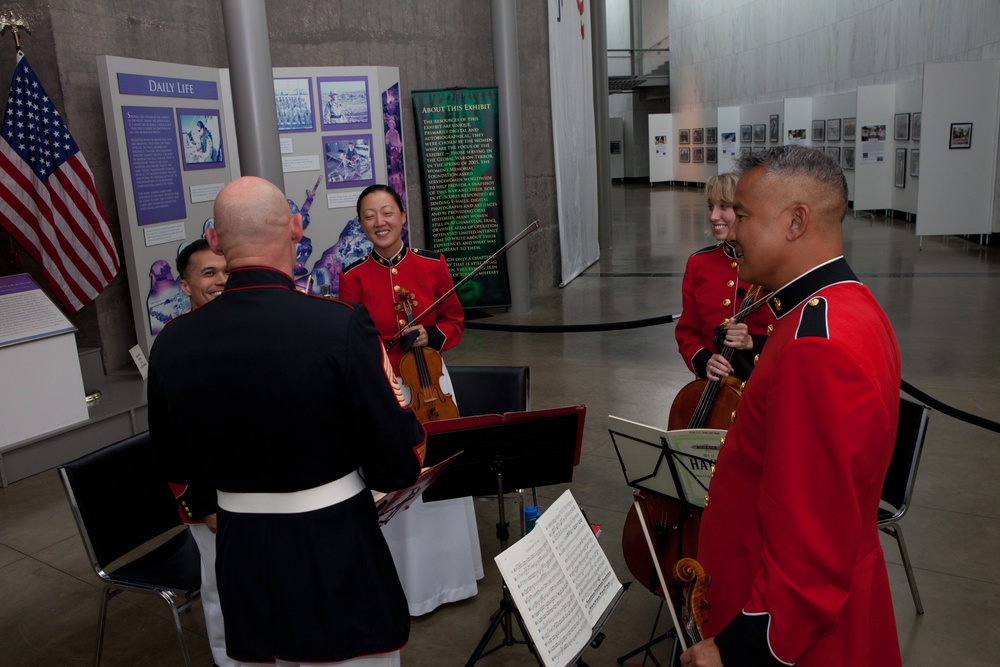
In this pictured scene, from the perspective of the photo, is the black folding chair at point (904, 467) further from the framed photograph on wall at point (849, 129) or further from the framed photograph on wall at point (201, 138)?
the framed photograph on wall at point (849, 129)

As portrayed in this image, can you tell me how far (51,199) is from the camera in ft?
18.5

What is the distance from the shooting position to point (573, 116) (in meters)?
11.3

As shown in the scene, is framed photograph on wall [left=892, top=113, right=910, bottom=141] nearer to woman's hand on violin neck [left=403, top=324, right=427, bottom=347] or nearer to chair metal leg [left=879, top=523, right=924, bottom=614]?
chair metal leg [left=879, top=523, right=924, bottom=614]

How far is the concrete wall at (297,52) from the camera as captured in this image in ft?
19.8

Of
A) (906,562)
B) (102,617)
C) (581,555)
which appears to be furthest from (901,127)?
(102,617)

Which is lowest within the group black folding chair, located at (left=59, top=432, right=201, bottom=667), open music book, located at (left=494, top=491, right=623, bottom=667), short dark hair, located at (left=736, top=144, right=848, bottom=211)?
black folding chair, located at (left=59, top=432, right=201, bottom=667)

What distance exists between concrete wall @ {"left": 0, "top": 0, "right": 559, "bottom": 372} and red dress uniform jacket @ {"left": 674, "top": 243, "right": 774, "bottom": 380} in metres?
4.65

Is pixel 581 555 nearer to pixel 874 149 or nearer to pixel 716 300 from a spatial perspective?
pixel 716 300

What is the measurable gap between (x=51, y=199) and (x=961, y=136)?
11.7m

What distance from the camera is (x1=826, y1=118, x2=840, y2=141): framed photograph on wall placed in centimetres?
1745

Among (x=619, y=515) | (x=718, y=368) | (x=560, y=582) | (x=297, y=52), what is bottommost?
(x=619, y=515)

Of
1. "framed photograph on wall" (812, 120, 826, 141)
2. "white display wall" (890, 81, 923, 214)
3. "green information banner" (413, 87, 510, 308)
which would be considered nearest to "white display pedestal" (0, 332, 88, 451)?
"green information banner" (413, 87, 510, 308)

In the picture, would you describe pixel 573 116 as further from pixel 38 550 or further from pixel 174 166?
pixel 38 550

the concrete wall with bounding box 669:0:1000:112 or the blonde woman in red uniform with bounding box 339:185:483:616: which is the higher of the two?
the concrete wall with bounding box 669:0:1000:112
